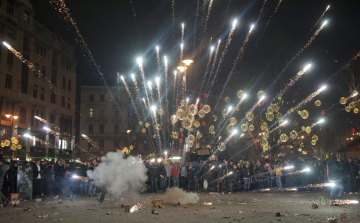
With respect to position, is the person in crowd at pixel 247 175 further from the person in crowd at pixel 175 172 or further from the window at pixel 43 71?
the window at pixel 43 71

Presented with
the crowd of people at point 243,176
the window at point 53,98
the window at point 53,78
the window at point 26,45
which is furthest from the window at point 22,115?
the crowd of people at point 243,176

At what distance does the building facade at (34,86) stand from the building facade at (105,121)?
17079mm

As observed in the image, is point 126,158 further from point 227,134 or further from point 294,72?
point 227,134

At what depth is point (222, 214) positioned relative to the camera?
1020 cm

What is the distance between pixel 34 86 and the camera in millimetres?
45281

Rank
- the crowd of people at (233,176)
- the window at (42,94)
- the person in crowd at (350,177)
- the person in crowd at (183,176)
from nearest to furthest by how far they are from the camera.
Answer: the person in crowd at (350,177)
the crowd of people at (233,176)
the person in crowd at (183,176)
the window at (42,94)

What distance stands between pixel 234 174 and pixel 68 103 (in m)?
39.9

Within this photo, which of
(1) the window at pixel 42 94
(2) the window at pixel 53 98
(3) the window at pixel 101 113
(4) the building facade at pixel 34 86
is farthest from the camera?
(3) the window at pixel 101 113

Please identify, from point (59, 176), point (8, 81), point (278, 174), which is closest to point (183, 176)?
point (278, 174)

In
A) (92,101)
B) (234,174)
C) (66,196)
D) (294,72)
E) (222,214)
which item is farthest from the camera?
(92,101)

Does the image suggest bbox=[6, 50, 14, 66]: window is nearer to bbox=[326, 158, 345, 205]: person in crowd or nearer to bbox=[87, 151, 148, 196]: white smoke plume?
bbox=[87, 151, 148, 196]: white smoke plume

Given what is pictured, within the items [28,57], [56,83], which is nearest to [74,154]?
[56,83]

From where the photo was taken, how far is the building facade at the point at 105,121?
72.7 metres

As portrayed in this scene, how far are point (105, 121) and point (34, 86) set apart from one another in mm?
28891
